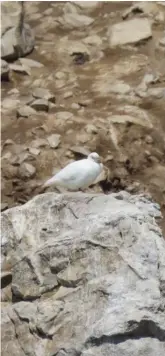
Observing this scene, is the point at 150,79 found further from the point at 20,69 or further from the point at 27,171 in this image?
the point at 27,171

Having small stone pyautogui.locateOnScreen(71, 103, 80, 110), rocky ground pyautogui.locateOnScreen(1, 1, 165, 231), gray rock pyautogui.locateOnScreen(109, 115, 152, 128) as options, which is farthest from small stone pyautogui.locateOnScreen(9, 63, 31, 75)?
gray rock pyautogui.locateOnScreen(109, 115, 152, 128)

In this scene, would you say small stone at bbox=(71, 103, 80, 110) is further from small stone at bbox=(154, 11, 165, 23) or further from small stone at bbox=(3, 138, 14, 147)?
small stone at bbox=(154, 11, 165, 23)

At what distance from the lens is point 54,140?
9570mm

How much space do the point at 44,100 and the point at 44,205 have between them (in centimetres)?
360

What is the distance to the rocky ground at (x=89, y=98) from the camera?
928cm

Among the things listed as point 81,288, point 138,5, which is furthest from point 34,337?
point 138,5

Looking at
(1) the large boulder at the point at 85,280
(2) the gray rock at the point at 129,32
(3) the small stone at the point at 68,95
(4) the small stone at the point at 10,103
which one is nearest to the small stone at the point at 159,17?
(2) the gray rock at the point at 129,32

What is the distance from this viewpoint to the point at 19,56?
11.5 m

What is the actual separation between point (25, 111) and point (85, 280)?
453 centimetres

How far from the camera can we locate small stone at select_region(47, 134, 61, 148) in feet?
31.2

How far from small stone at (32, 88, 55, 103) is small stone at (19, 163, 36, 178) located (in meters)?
1.36

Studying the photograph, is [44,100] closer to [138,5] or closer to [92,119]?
[92,119]

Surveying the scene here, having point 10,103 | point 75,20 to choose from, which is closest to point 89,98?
point 10,103

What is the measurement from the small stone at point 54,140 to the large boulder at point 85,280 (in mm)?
2644
